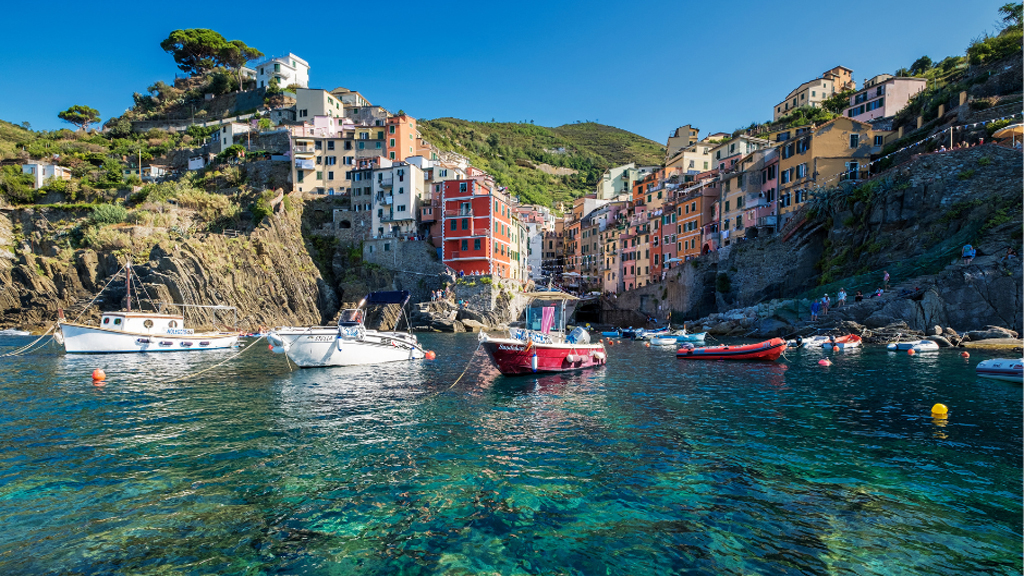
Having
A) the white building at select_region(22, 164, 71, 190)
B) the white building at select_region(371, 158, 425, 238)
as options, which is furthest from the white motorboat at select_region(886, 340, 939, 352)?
the white building at select_region(22, 164, 71, 190)

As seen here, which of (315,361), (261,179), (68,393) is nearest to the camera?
(68,393)

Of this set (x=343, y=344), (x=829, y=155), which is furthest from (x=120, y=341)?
(x=829, y=155)

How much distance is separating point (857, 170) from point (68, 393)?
2367 inches

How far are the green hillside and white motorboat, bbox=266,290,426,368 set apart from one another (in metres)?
92.1

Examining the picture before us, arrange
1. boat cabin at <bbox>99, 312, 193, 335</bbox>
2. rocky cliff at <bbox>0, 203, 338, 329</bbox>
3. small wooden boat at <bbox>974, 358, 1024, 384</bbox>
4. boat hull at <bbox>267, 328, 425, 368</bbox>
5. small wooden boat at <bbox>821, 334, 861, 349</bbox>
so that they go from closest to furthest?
small wooden boat at <bbox>974, 358, 1024, 384</bbox> → boat hull at <bbox>267, 328, 425, 368</bbox> → small wooden boat at <bbox>821, 334, 861, 349</bbox> → boat cabin at <bbox>99, 312, 193, 335</bbox> → rocky cliff at <bbox>0, 203, 338, 329</bbox>

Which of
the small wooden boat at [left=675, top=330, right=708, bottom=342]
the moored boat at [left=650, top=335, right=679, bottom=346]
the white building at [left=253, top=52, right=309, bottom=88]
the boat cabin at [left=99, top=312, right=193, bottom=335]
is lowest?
the moored boat at [left=650, top=335, right=679, bottom=346]

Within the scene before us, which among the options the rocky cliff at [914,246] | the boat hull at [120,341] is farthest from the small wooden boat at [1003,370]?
the boat hull at [120,341]

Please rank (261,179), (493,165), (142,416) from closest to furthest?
(142,416) < (261,179) < (493,165)

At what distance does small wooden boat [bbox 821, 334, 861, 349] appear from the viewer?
34219mm

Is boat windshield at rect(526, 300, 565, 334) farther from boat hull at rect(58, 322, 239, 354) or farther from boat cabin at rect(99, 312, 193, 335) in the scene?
boat cabin at rect(99, 312, 193, 335)

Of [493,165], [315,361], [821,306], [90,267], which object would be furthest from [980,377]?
[493,165]

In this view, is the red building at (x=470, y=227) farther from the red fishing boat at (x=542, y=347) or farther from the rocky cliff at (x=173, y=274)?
the red fishing boat at (x=542, y=347)

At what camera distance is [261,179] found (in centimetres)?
7625

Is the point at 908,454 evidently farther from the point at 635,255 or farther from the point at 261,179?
the point at 261,179
